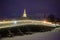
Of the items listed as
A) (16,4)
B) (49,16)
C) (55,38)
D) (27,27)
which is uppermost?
(16,4)

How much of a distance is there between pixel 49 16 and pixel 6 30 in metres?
0.92

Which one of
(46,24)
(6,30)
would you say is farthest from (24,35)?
(46,24)

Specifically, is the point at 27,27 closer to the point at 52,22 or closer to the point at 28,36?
the point at 28,36

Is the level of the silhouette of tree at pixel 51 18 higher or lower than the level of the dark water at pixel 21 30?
higher

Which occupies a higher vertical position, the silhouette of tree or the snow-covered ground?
the silhouette of tree

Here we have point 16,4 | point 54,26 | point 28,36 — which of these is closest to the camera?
point 16,4

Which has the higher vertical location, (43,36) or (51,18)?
(51,18)

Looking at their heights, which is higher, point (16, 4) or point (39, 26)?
point (16, 4)

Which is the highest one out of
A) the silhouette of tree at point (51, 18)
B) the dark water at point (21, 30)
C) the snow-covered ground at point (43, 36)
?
the silhouette of tree at point (51, 18)

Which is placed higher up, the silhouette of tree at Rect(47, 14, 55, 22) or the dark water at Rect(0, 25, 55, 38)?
the silhouette of tree at Rect(47, 14, 55, 22)

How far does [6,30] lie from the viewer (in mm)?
2818

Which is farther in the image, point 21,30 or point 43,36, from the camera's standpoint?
point 21,30

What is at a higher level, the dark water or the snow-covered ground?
the dark water

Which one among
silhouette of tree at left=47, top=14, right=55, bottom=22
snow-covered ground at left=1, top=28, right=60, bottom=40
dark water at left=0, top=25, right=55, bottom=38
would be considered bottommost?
snow-covered ground at left=1, top=28, right=60, bottom=40
